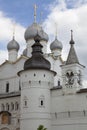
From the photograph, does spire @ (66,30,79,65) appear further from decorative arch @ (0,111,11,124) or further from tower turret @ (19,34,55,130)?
decorative arch @ (0,111,11,124)

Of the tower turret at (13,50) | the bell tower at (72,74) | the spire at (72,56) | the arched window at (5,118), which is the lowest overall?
the arched window at (5,118)

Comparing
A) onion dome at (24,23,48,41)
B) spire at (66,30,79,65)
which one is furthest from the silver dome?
spire at (66,30,79,65)

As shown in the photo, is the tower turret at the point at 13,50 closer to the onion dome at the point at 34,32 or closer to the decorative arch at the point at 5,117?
the onion dome at the point at 34,32

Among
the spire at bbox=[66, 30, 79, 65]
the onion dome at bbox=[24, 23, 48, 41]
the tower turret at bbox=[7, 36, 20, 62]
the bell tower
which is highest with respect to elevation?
the onion dome at bbox=[24, 23, 48, 41]

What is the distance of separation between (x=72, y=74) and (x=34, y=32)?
35.6 feet

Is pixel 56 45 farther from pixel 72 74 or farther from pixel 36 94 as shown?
pixel 36 94

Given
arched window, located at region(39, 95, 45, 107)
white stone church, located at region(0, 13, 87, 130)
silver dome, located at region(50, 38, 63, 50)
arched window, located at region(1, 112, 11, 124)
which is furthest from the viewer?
silver dome, located at region(50, 38, 63, 50)

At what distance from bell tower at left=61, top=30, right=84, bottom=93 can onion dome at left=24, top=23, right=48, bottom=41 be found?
30.9 ft

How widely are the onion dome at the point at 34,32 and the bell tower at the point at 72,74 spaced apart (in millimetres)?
9407

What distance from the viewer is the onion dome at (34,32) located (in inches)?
1507

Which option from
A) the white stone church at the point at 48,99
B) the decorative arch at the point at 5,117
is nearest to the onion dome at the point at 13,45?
the white stone church at the point at 48,99

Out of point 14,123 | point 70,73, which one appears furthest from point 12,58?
point 70,73

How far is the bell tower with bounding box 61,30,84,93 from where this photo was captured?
28580mm

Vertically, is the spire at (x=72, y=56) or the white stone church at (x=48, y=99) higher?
the spire at (x=72, y=56)
